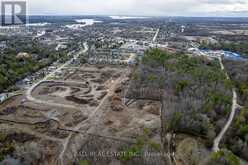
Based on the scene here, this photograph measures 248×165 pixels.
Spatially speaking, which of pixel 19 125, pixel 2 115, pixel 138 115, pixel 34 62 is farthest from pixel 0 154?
pixel 34 62

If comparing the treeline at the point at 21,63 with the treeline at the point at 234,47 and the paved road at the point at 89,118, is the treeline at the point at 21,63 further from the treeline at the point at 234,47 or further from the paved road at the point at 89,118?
the treeline at the point at 234,47

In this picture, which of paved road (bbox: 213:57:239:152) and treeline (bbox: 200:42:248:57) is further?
treeline (bbox: 200:42:248:57)

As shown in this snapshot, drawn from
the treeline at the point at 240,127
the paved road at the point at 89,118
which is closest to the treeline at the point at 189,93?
the treeline at the point at 240,127

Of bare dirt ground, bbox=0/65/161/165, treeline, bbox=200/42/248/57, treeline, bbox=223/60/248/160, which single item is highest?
treeline, bbox=200/42/248/57

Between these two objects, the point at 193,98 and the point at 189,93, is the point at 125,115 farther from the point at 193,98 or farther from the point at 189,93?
the point at 189,93

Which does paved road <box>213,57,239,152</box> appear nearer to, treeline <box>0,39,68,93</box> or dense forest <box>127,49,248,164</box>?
dense forest <box>127,49,248,164</box>

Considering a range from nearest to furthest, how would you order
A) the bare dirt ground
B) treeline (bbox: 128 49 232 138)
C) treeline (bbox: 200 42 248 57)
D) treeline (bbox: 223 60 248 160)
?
the bare dirt ground
treeline (bbox: 223 60 248 160)
treeline (bbox: 128 49 232 138)
treeline (bbox: 200 42 248 57)

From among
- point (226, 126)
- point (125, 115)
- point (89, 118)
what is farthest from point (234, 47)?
point (89, 118)

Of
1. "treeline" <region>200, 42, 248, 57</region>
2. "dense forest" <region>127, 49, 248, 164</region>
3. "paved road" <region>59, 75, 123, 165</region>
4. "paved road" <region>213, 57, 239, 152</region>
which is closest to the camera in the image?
"paved road" <region>59, 75, 123, 165</region>

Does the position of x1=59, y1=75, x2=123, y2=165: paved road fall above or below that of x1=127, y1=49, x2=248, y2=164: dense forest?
below

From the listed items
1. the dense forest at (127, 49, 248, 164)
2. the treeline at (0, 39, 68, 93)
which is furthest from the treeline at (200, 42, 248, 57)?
the treeline at (0, 39, 68, 93)
